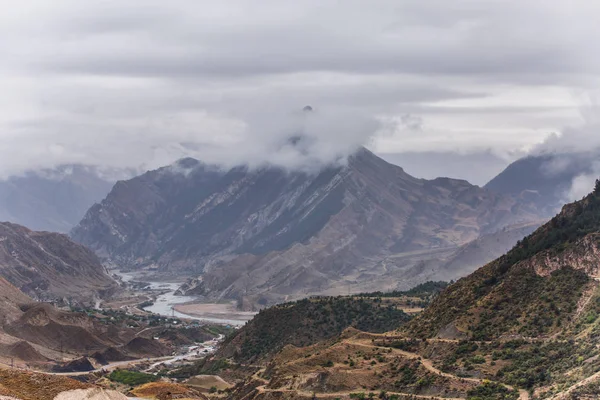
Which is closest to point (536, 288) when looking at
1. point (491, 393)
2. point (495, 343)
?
point (495, 343)

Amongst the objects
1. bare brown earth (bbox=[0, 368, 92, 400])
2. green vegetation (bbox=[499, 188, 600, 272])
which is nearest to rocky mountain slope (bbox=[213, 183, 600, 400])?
green vegetation (bbox=[499, 188, 600, 272])

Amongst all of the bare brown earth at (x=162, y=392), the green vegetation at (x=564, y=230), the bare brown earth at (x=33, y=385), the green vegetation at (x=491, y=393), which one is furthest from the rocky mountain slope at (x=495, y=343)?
the bare brown earth at (x=33, y=385)

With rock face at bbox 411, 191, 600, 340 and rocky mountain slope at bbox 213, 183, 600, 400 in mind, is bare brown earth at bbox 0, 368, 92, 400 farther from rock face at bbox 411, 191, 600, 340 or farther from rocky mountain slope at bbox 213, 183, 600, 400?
rock face at bbox 411, 191, 600, 340

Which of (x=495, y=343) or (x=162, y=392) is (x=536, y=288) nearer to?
(x=495, y=343)

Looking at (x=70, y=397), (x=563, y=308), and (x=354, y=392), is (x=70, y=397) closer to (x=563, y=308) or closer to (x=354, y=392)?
(x=354, y=392)

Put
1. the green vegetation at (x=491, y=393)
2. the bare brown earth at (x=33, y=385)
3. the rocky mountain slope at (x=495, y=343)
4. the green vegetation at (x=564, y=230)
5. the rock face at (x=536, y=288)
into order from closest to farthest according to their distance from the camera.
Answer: the bare brown earth at (x=33, y=385)
the green vegetation at (x=491, y=393)
the rocky mountain slope at (x=495, y=343)
the rock face at (x=536, y=288)
the green vegetation at (x=564, y=230)

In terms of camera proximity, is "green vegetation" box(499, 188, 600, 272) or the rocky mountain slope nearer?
the rocky mountain slope

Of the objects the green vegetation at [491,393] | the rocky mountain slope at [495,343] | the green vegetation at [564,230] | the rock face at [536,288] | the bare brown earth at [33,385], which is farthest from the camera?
the green vegetation at [564,230]

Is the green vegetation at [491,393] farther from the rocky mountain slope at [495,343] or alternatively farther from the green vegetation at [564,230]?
the green vegetation at [564,230]
